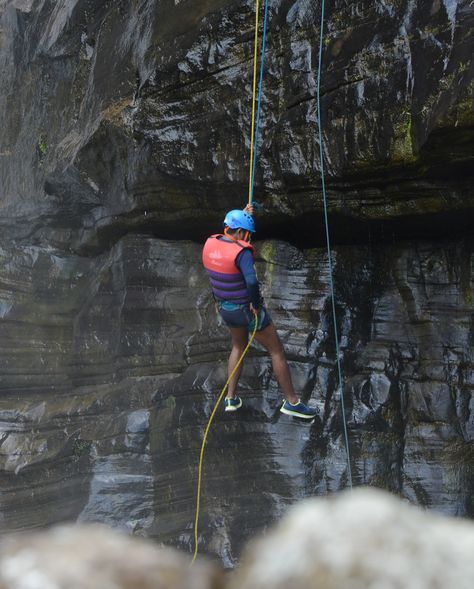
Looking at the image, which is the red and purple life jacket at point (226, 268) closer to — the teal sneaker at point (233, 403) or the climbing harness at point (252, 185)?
the climbing harness at point (252, 185)

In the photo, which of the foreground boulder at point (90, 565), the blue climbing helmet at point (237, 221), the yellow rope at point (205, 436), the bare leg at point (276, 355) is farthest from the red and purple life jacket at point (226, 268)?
the foreground boulder at point (90, 565)

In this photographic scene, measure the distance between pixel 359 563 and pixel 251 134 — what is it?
20.8ft

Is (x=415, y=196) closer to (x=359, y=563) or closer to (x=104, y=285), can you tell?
(x=104, y=285)

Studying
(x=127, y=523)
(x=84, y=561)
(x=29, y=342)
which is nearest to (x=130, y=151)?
(x=29, y=342)

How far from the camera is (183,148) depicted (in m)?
7.96

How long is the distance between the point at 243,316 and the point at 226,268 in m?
0.53

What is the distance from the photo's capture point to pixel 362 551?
1390 mm

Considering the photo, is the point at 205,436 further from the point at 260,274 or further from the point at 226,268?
the point at 226,268

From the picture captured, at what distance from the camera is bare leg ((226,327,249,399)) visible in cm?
678

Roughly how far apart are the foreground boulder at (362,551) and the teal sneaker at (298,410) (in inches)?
211

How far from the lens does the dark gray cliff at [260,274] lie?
6.57 m

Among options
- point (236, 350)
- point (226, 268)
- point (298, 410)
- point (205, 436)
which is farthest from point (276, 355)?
point (205, 436)

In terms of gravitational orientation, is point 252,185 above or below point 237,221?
above

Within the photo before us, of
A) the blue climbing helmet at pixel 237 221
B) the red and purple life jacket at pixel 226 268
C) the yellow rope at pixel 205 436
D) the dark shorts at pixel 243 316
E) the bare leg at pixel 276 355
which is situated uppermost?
the blue climbing helmet at pixel 237 221
